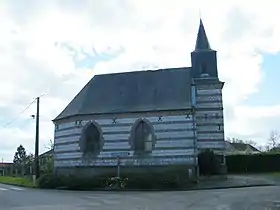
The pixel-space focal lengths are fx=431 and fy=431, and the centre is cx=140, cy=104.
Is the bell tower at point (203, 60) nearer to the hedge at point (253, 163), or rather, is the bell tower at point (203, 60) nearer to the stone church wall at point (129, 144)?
the stone church wall at point (129, 144)

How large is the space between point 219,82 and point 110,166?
37.1 feet

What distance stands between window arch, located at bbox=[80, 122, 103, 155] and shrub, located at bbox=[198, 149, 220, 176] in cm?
829

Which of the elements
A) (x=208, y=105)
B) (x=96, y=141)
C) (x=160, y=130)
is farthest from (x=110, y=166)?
(x=208, y=105)

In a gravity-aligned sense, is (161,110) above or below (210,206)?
above

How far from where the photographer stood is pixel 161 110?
3381 cm

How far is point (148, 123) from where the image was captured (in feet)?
112

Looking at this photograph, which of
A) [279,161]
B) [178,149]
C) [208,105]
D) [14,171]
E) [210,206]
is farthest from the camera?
[14,171]

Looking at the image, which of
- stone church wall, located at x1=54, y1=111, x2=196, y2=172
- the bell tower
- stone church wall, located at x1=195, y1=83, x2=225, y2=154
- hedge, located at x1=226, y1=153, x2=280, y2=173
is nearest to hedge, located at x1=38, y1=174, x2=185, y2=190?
stone church wall, located at x1=54, y1=111, x2=196, y2=172

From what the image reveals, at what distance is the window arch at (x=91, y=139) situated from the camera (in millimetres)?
35469

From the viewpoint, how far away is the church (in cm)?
3338

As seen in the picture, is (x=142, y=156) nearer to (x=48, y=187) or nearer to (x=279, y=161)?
(x=48, y=187)

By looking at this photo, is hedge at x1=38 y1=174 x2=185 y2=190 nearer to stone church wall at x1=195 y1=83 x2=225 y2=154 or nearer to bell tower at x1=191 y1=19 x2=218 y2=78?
stone church wall at x1=195 y1=83 x2=225 y2=154

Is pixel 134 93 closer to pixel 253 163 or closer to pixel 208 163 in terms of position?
pixel 208 163

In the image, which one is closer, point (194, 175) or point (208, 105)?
point (194, 175)
